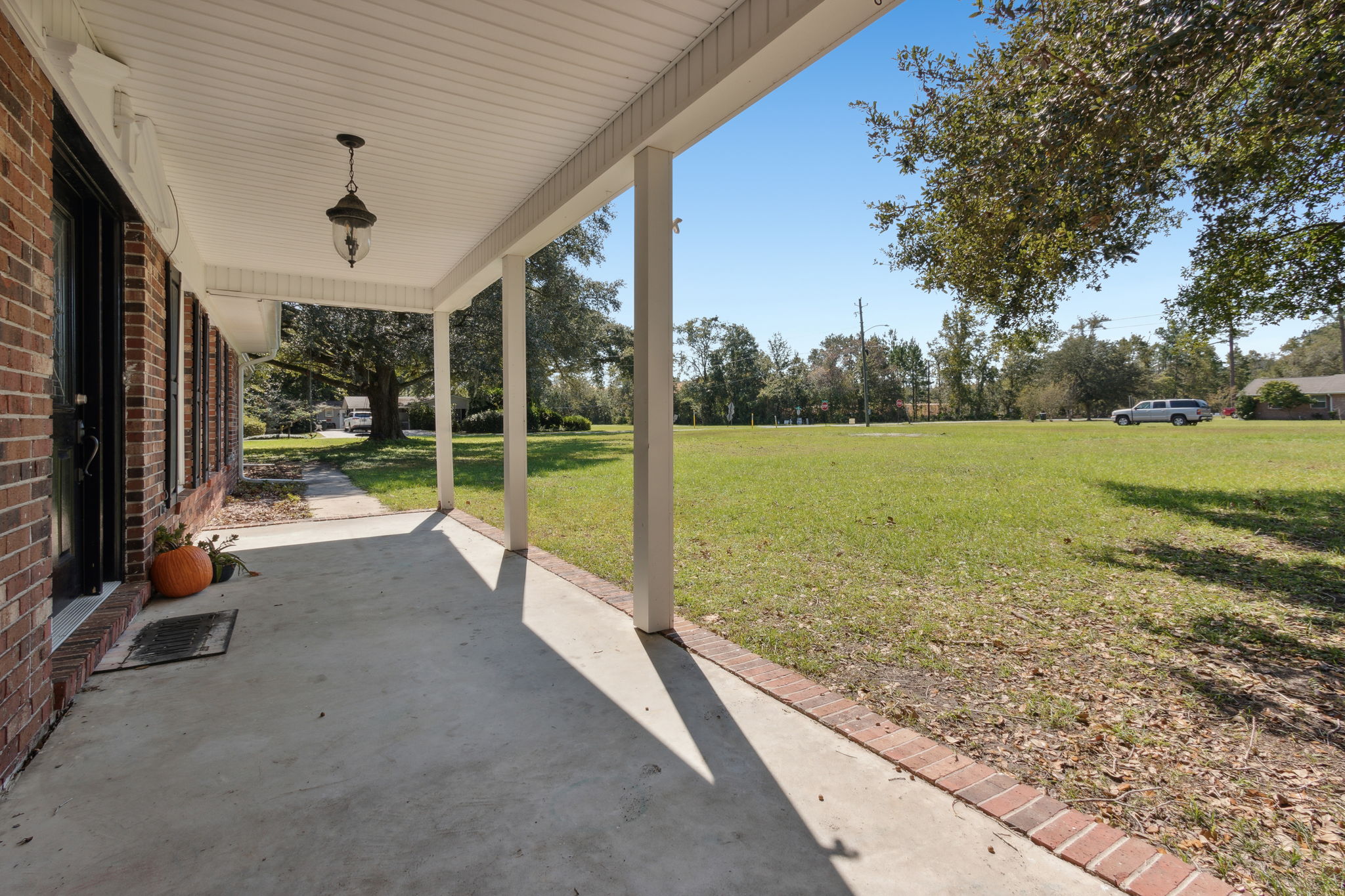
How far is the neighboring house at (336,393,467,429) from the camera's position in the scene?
38.9 m

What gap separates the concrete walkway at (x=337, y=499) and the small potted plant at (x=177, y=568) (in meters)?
2.84

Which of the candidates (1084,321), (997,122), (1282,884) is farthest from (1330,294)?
(1084,321)

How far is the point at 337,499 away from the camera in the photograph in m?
8.53

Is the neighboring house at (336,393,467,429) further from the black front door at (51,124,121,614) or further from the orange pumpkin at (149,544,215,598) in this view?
the black front door at (51,124,121,614)

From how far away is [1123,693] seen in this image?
282cm

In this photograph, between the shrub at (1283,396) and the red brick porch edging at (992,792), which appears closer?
the red brick porch edging at (992,792)

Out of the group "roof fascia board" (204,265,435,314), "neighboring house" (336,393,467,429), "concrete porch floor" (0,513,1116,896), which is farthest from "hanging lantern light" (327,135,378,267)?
"neighboring house" (336,393,467,429)

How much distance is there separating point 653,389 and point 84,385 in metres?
3.15

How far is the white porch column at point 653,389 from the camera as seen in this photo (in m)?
3.33

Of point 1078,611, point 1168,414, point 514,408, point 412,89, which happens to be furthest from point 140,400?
point 1168,414

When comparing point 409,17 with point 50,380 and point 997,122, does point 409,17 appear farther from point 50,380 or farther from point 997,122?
point 997,122

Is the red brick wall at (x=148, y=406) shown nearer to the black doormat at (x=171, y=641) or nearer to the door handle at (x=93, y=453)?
the door handle at (x=93, y=453)

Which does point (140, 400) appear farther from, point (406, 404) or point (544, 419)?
point (406, 404)

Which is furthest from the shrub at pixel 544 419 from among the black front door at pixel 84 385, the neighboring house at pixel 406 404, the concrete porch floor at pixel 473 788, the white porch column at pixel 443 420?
the concrete porch floor at pixel 473 788
